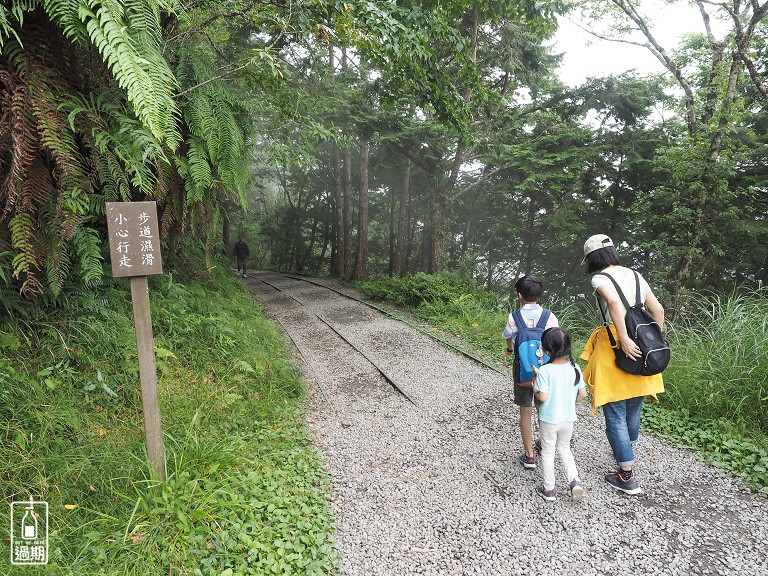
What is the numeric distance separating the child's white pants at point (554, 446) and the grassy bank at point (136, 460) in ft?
5.80

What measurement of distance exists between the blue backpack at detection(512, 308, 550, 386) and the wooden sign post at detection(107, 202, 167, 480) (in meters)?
2.76

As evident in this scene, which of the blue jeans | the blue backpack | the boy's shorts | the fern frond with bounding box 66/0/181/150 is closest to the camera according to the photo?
the fern frond with bounding box 66/0/181/150

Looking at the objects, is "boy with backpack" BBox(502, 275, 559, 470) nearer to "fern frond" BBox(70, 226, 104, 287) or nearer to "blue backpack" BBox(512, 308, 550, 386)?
"blue backpack" BBox(512, 308, 550, 386)

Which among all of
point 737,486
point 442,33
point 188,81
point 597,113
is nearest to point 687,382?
point 737,486

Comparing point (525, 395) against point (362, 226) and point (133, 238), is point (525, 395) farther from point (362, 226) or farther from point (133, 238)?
point (362, 226)

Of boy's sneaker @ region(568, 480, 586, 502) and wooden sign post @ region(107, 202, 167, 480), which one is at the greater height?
wooden sign post @ region(107, 202, 167, 480)

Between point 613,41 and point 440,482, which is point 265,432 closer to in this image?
point 440,482

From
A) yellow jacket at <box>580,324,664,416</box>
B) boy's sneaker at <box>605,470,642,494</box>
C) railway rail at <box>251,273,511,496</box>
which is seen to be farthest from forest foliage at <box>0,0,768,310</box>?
boy's sneaker at <box>605,470,642,494</box>

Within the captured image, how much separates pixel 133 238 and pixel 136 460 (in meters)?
1.63

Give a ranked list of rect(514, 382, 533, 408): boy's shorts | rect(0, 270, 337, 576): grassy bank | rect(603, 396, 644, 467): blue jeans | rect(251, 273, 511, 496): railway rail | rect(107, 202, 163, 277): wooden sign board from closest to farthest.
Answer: rect(0, 270, 337, 576): grassy bank, rect(107, 202, 163, 277): wooden sign board, rect(603, 396, 644, 467): blue jeans, rect(514, 382, 533, 408): boy's shorts, rect(251, 273, 511, 496): railway rail

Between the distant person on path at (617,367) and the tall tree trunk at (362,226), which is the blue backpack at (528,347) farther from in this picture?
the tall tree trunk at (362,226)

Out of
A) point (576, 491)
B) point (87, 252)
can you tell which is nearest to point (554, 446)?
point (576, 491)

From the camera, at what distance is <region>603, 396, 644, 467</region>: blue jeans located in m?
2.99

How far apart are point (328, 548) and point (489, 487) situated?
57.8 inches
